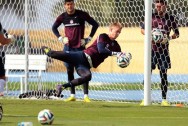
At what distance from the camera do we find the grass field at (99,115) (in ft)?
34.3

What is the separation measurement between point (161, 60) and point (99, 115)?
4.26 meters

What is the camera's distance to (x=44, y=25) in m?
20.9

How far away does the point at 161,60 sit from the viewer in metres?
15.9

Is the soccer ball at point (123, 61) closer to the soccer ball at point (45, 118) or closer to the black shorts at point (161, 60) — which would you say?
the black shorts at point (161, 60)

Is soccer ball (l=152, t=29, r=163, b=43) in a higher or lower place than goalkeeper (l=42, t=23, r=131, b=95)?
higher

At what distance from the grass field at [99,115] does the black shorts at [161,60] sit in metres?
1.77

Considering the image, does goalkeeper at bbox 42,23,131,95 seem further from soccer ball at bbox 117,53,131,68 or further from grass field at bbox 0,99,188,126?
soccer ball at bbox 117,53,131,68

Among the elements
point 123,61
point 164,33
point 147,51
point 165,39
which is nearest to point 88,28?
point 164,33

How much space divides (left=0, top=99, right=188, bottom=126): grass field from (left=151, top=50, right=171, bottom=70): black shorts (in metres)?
1.77

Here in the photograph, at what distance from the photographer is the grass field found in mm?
10445

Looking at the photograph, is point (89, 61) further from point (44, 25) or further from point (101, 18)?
point (101, 18)

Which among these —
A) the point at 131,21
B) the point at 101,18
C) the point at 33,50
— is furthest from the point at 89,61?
the point at 101,18

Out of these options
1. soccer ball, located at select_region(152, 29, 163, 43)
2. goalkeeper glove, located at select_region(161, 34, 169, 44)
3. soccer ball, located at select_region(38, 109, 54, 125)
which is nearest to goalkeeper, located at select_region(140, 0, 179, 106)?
goalkeeper glove, located at select_region(161, 34, 169, 44)

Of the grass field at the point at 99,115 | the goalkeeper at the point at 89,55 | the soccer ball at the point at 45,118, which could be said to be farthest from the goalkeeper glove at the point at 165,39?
the soccer ball at the point at 45,118
